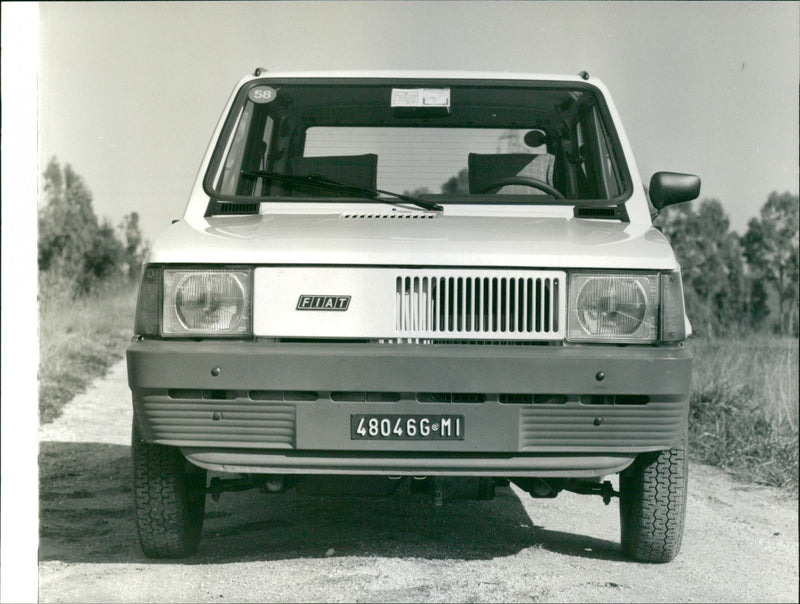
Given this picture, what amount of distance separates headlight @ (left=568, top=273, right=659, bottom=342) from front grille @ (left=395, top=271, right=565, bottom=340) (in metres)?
0.07

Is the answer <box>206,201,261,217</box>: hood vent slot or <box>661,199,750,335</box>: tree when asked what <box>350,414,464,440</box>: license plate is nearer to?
<box>206,201,261,217</box>: hood vent slot

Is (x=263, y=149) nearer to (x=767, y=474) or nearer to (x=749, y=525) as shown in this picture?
(x=749, y=525)

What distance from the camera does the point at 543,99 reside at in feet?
16.6

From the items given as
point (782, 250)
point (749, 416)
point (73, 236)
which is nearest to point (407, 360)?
point (749, 416)

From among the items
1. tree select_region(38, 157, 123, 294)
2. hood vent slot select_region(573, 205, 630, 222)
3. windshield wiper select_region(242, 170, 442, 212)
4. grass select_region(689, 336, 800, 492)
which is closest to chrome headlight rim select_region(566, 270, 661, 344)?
hood vent slot select_region(573, 205, 630, 222)

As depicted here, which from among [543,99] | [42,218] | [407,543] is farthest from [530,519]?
[42,218]

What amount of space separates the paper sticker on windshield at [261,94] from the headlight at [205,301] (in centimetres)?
149

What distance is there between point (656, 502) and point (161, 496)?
1846 millimetres

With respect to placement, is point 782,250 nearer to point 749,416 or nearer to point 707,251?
point 749,416

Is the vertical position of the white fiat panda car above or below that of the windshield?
below

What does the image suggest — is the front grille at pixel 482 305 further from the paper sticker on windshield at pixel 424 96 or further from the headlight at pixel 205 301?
the paper sticker on windshield at pixel 424 96

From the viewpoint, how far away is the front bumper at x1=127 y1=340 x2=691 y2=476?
11.6 ft

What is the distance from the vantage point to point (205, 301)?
146 inches

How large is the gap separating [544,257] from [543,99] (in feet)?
5.27
